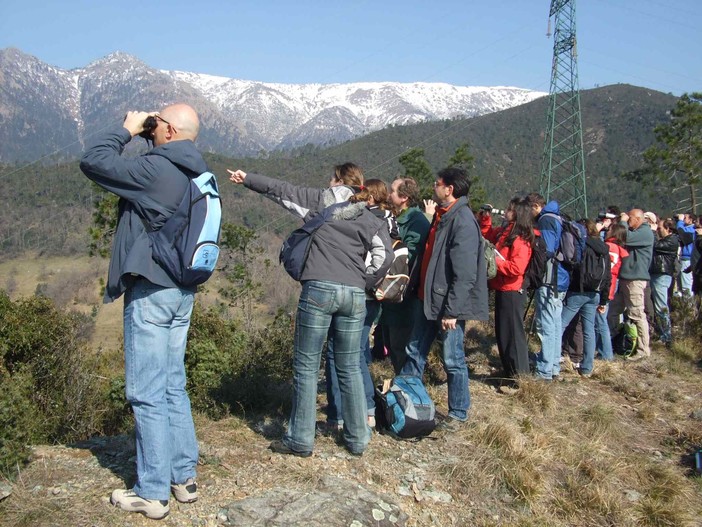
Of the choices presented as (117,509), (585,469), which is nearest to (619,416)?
(585,469)

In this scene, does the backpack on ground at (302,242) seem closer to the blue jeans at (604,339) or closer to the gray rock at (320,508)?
the gray rock at (320,508)

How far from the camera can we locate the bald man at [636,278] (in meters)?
7.25

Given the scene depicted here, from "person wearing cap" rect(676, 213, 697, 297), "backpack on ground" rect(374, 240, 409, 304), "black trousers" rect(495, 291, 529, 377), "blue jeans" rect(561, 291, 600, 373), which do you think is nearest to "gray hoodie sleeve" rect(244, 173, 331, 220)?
"backpack on ground" rect(374, 240, 409, 304)

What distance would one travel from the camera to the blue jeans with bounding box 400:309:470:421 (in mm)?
4367

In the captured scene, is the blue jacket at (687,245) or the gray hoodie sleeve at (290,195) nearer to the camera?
the gray hoodie sleeve at (290,195)

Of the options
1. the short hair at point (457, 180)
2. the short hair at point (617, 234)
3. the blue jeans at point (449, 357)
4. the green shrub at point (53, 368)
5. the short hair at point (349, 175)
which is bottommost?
the green shrub at point (53, 368)

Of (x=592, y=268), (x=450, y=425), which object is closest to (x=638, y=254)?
(x=592, y=268)

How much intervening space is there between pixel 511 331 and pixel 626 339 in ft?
9.53

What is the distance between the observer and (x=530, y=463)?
12.7ft

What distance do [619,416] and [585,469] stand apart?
1693 mm

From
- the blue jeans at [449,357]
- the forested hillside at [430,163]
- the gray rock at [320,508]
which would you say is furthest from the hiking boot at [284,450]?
the forested hillside at [430,163]

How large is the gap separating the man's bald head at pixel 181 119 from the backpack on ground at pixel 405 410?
224 centimetres

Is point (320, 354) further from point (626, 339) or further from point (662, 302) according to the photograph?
point (662, 302)

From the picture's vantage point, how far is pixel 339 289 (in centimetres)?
333
